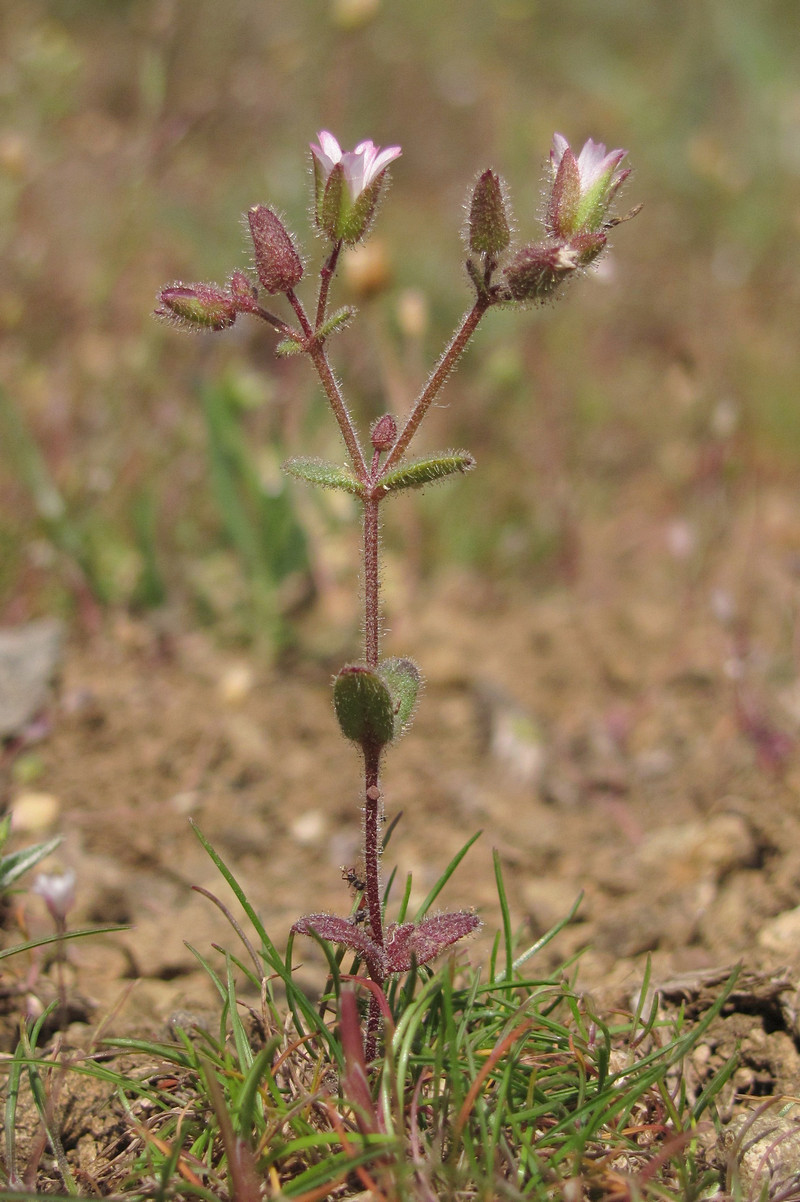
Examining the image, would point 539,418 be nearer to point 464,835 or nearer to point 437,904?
point 464,835

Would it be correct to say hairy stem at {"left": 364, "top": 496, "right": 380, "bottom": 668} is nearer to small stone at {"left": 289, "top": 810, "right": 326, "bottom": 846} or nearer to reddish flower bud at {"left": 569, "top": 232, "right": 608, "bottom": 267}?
reddish flower bud at {"left": 569, "top": 232, "right": 608, "bottom": 267}

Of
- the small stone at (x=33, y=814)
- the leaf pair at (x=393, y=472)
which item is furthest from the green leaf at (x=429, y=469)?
the small stone at (x=33, y=814)

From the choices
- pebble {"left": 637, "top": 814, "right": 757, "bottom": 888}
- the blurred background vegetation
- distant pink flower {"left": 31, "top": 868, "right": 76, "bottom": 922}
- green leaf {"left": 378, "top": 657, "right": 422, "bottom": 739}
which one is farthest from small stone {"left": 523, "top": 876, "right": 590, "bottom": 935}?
the blurred background vegetation

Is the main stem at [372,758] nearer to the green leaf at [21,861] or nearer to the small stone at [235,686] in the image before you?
the green leaf at [21,861]

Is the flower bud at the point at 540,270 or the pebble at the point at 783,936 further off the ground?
the flower bud at the point at 540,270

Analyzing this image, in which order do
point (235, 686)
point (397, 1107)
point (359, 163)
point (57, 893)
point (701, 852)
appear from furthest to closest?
point (235, 686) → point (701, 852) → point (57, 893) → point (359, 163) → point (397, 1107)

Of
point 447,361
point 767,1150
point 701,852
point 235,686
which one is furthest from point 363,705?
point 235,686

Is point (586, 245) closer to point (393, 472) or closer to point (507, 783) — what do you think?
point (393, 472)
